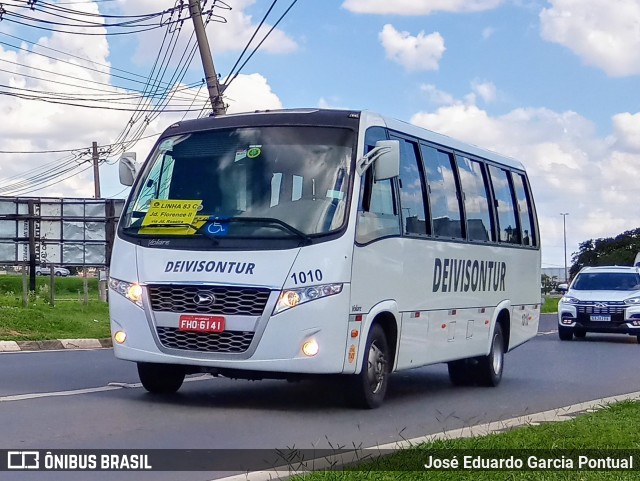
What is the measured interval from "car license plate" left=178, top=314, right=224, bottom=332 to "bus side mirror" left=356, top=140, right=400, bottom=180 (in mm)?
1908

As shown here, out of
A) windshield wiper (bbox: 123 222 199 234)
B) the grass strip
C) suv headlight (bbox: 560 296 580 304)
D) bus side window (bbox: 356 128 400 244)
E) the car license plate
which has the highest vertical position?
bus side window (bbox: 356 128 400 244)

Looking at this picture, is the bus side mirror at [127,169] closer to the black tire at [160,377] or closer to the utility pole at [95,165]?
the black tire at [160,377]

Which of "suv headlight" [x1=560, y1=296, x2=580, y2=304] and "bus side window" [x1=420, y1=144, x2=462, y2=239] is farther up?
"bus side window" [x1=420, y1=144, x2=462, y2=239]

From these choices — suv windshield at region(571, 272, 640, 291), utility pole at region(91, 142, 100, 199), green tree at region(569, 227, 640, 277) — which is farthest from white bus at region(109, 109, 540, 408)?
green tree at region(569, 227, 640, 277)

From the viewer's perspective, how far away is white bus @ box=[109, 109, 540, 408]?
963 cm

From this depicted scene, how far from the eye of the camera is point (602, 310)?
84.8 feet

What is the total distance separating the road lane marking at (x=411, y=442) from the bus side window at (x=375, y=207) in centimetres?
209

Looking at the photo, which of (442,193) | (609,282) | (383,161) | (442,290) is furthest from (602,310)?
(383,161)

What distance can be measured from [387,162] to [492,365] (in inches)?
188

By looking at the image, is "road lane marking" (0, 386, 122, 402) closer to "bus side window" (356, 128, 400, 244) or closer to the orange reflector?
the orange reflector

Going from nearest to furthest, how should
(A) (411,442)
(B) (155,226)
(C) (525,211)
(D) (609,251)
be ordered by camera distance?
(A) (411,442) → (B) (155,226) → (C) (525,211) → (D) (609,251)

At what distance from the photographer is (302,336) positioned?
9547 millimetres

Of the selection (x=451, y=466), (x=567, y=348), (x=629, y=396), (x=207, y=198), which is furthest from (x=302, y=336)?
(x=567, y=348)

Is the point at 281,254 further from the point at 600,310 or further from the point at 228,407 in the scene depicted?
the point at 600,310
